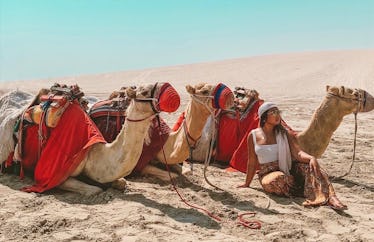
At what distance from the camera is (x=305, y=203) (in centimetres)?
511

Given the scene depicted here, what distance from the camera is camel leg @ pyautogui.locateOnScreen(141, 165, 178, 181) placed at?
613cm

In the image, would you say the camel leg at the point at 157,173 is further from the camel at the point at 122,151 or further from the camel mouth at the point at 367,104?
the camel mouth at the point at 367,104

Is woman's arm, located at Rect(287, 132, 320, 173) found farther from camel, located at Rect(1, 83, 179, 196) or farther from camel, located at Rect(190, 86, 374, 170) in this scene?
camel, located at Rect(1, 83, 179, 196)

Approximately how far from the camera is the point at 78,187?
532 cm

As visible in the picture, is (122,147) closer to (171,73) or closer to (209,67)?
(171,73)

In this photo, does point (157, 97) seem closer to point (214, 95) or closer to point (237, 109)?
point (214, 95)

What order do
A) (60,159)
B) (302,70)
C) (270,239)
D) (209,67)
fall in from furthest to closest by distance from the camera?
(209,67)
(302,70)
(60,159)
(270,239)

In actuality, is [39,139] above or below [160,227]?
above

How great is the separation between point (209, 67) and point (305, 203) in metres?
41.9

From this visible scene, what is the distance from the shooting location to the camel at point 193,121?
5.21 meters

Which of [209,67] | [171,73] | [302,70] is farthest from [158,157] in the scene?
[209,67]

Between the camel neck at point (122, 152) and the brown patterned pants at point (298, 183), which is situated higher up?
the camel neck at point (122, 152)

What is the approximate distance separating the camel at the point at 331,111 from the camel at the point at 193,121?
158 cm

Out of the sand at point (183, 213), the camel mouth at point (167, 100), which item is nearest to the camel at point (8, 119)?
the sand at point (183, 213)
